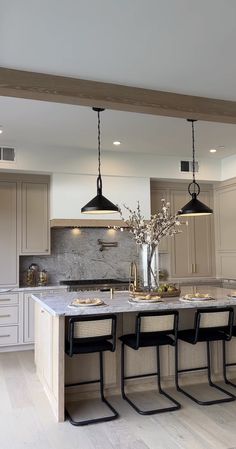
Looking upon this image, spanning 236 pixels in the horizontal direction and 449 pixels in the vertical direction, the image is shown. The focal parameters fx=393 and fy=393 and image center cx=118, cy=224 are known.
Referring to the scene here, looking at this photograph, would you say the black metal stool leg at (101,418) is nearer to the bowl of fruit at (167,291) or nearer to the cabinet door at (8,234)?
the bowl of fruit at (167,291)

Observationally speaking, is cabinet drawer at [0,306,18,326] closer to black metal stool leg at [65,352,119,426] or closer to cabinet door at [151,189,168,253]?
black metal stool leg at [65,352,119,426]

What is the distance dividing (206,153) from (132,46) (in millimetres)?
3623

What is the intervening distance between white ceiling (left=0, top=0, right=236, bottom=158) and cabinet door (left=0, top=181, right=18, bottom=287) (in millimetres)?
1915

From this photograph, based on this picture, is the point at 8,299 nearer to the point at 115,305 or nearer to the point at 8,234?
the point at 8,234

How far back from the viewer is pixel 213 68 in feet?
10.4

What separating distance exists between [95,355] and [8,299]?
2.22m

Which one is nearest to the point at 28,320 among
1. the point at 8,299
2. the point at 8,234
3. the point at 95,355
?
the point at 8,299

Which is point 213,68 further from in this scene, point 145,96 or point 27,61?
point 27,61

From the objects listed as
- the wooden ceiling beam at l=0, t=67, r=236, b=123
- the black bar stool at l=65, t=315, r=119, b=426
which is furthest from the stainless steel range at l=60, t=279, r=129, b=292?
the wooden ceiling beam at l=0, t=67, r=236, b=123

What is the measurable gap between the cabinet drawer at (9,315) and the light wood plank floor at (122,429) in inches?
69.5

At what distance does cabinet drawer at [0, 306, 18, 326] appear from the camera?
551 centimetres

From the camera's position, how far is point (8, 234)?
19.1 ft

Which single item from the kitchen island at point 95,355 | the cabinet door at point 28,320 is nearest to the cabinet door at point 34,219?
the cabinet door at point 28,320

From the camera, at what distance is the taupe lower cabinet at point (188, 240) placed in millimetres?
6770
